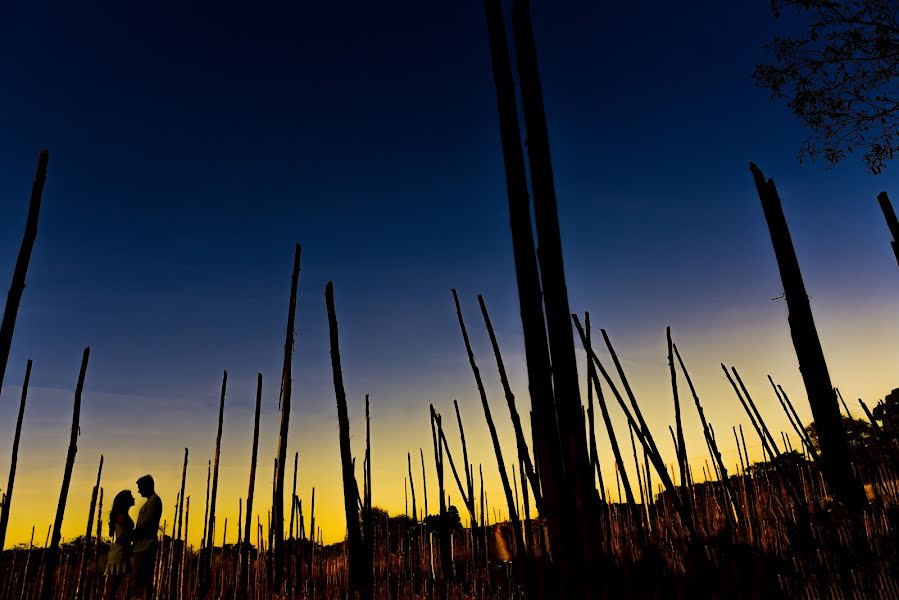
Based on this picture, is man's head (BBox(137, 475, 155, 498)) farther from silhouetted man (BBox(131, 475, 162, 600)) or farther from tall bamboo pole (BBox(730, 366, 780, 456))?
tall bamboo pole (BBox(730, 366, 780, 456))

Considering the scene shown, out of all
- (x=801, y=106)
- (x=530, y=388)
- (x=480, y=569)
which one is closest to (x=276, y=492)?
(x=480, y=569)

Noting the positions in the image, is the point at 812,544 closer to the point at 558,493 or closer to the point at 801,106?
the point at 558,493

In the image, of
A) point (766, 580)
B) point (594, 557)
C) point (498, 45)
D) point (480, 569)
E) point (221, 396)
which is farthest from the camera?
point (221, 396)

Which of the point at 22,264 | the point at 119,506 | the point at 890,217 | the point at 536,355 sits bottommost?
the point at 119,506

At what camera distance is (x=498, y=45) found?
1828mm

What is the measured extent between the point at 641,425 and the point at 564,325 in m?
2.60

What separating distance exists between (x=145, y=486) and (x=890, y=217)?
264 inches

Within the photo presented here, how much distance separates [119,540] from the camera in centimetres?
478

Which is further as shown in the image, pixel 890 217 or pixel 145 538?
pixel 145 538

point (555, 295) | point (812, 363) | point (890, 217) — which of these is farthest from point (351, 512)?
point (890, 217)

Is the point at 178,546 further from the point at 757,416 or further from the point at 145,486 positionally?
the point at 757,416

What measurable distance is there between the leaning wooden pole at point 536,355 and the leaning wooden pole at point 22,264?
2846 mm

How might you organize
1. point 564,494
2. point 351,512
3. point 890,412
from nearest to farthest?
1. point 564,494
2. point 351,512
3. point 890,412

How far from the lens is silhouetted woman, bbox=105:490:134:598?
4.71 m
